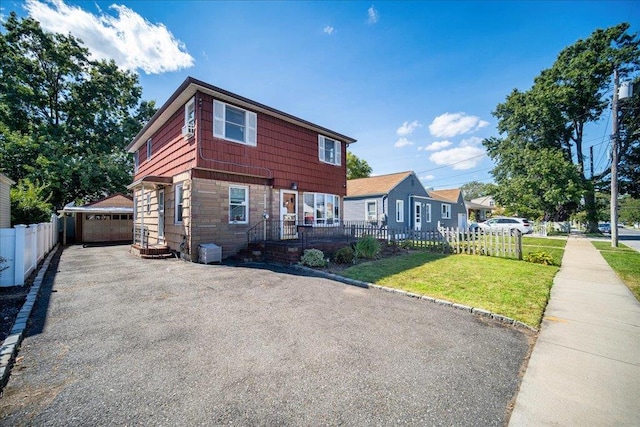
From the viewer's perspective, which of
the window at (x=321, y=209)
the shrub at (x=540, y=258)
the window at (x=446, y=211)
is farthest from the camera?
the window at (x=446, y=211)

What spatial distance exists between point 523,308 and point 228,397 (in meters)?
5.27

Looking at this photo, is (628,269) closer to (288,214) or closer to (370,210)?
(288,214)

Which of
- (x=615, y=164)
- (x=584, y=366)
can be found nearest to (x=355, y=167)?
(x=615, y=164)

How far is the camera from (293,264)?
8.71m

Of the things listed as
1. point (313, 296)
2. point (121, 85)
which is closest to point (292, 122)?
point (313, 296)

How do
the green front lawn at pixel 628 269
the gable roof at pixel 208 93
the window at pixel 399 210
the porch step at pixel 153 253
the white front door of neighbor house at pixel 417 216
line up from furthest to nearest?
the white front door of neighbor house at pixel 417 216 < the window at pixel 399 210 < the porch step at pixel 153 253 < the gable roof at pixel 208 93 < the green front lawn at pixel 628 269

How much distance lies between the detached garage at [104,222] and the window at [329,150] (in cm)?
1366

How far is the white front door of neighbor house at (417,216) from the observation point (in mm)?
22984

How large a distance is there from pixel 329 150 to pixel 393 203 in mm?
8260

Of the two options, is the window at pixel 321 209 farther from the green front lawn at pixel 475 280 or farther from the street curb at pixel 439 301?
the street curb at pixel 439 301

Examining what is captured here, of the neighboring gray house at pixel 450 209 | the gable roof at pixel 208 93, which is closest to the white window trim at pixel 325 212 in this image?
the gable roof at pixel 208 93

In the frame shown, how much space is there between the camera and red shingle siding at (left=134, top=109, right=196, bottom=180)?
965 centimetres

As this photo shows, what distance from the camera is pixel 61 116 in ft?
74.2

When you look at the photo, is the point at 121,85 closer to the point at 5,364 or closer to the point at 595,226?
the point at 5,364
